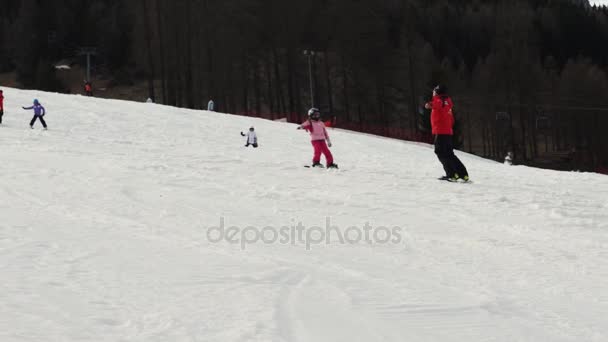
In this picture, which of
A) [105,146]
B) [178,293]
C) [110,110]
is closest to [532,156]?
[110,110]

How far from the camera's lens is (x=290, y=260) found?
18.9ft

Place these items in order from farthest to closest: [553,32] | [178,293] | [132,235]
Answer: [553,32]
[132,235]
[178,293]

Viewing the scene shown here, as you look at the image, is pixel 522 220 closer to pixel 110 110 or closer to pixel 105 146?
pixel 105 146

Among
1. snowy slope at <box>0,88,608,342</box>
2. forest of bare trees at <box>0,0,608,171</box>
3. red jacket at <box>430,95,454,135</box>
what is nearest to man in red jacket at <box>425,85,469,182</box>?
red jacket at <box>430,95,454,135</box>

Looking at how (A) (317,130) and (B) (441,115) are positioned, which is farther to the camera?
(A) (317,130)

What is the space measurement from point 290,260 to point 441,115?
662cm

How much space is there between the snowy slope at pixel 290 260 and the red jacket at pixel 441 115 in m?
1.00

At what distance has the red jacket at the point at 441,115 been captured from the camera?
1158 cm

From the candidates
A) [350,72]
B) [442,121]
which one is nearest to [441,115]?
[442,121]

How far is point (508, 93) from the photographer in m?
59.6

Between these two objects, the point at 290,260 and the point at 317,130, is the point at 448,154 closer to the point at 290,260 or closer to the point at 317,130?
the point at 317,130

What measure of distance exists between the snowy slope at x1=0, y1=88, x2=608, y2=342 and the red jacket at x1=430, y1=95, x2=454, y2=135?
1.00 metres

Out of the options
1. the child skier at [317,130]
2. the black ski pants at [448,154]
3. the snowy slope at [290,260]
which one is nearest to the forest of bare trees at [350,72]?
the child skier at [317,130]

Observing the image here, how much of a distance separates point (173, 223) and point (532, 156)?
71617mm
